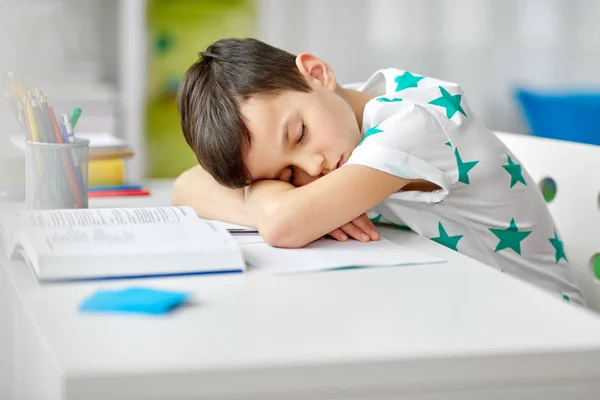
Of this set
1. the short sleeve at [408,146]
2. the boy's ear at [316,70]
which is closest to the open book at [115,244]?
the short sleeve at [408,146]

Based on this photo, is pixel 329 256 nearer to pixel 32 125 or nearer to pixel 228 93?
pixel 228 93

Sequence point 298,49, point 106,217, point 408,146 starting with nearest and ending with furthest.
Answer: point 106,217
point 408,146
point 298,49

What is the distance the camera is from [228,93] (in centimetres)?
113

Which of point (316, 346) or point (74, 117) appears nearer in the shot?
point (316, 346)

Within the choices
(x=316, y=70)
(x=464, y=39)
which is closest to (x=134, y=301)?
(x=316, y=70)

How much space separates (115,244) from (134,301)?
0.59 feet

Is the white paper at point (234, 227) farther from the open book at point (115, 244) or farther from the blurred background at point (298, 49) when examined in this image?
the blurred background at point (298, 49)

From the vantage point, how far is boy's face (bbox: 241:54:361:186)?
1094 millimetres

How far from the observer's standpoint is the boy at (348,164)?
1.03m

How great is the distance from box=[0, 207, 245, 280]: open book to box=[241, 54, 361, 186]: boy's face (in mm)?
182

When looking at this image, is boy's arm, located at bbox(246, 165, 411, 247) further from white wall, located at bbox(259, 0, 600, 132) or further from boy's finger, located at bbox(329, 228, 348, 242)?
white wall, located at bbox(259, 0, 600, 132)

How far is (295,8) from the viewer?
3.04m

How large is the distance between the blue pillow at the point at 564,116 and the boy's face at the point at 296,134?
191 centimetres

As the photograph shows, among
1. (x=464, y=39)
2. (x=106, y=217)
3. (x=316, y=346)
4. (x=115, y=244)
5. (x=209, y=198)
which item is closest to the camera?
(x=316, y=346)
